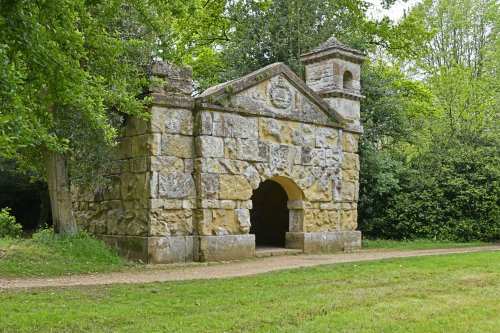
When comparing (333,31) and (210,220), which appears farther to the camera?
(333,31)

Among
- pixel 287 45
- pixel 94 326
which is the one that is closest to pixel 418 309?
pixel 94 326

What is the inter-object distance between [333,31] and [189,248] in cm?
1075

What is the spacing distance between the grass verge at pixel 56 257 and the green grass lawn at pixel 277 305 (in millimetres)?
1915

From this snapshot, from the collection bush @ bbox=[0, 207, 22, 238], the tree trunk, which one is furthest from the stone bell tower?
bush @ bbox=[0, 207, 22, 238]

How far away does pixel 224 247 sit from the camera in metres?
12.1

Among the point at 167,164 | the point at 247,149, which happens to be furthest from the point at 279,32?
the point at 167,164

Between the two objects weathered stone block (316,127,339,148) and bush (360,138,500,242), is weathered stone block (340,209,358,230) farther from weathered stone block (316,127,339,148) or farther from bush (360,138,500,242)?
bush (360,138,500,242)

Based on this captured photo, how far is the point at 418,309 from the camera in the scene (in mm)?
6953

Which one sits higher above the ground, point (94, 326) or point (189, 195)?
point (189, 195)

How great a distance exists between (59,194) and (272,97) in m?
4.94

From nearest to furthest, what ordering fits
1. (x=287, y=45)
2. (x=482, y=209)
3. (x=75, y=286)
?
(x=75, y=286)
(x=482, y=209)
(x=287, y=45)

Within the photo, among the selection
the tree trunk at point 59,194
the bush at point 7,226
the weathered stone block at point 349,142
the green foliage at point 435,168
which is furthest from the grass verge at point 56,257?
the green foliage at point 435,168

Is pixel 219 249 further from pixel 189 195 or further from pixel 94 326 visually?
pixel 94 326

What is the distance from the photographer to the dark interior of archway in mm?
16641
